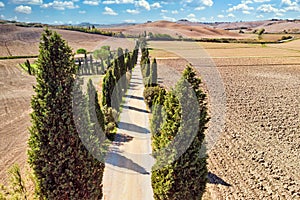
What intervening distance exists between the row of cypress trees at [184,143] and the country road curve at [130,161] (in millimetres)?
3224

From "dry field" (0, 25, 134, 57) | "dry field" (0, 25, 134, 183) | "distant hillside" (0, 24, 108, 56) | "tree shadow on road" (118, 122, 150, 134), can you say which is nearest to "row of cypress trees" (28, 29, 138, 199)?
"dry field" (0, 25, 134, 183)

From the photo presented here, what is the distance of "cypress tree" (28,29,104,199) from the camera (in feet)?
16.8

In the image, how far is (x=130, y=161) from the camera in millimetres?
11805

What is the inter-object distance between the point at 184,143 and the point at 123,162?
638 centimetres

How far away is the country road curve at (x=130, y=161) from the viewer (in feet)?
31.2

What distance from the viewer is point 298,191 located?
9.46 metres

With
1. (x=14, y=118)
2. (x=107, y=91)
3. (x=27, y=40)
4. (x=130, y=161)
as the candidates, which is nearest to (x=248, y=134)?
(x=130, y=161)

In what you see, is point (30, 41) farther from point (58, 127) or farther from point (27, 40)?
point (58, 127)

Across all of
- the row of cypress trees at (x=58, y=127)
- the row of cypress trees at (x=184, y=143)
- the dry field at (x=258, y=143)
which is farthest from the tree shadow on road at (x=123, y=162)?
the row of cypress trees at (x=58, y=127)

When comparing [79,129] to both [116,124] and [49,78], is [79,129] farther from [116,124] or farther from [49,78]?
[116,124]

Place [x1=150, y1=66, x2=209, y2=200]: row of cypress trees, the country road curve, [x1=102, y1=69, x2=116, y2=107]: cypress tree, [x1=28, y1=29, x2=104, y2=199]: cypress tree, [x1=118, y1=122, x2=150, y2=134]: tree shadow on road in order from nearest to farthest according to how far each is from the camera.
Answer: [x1=28, y1=29, x2=104, y2=199]: cypress tree
[x1=150, y1=66, x2=209, y2=200]: row of cypress trees
the country road curve
[x1=118, y1=122, x2=150, y2=134]: tree shadow on road
[x1=102, y1=69, x2=116, y2=107]: cypress tree

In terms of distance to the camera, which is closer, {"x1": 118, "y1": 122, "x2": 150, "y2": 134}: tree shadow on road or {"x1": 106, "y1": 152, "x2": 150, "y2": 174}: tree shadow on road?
{"x1": 106, "y1": 152, "x2": 150, "y2": 174}: tree shadow on road

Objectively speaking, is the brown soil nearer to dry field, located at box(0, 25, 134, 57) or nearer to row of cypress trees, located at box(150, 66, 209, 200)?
row of cypress trees, located at box(150, 66, 209, 200)

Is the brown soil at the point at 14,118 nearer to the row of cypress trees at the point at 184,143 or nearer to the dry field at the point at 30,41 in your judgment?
the row of cypress trees at the point at 184,143
